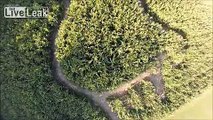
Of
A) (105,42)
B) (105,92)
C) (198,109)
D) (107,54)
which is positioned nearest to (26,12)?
(105,42)

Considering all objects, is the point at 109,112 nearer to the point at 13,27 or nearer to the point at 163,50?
the point at 163,50

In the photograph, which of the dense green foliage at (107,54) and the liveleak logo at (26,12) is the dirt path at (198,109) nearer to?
the dense green foliage at (107,54)

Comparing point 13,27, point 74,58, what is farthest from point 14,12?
point 74,58

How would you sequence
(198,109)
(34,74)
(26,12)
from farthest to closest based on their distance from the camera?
1. (198,109)
2. (34,74)
3. (26,12)

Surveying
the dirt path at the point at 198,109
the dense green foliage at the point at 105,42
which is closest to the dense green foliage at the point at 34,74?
the dense green foliage at the point at 105,42

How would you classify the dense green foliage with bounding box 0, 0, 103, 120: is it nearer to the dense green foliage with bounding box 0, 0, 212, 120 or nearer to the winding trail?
the dense green foliage with bounding box 0, 0, 212, 120

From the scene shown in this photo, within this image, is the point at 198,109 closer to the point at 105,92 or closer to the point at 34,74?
the point at 105,92

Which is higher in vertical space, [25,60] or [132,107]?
[25,60]
